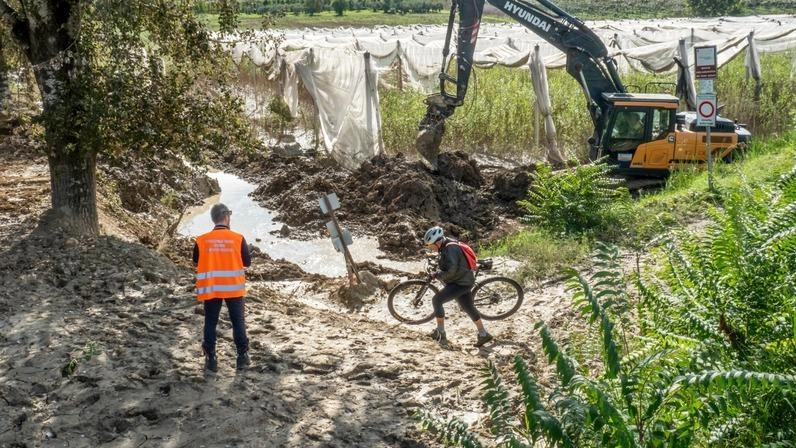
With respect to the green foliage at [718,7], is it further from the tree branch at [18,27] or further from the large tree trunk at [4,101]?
the tree branch at [18,27]

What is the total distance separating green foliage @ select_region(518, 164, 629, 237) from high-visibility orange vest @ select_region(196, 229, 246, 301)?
663 cm

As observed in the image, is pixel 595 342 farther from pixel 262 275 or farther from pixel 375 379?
pixel 262 275

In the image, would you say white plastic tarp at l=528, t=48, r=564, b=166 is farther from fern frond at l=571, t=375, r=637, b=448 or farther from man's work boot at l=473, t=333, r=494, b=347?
fern frond at l=571, t=375, r=637, b=448

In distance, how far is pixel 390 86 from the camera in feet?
75.6

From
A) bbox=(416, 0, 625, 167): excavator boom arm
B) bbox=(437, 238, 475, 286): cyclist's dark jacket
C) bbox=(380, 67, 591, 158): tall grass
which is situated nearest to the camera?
bbox=(437, 238, 475, 286): cyclist's dark jacket

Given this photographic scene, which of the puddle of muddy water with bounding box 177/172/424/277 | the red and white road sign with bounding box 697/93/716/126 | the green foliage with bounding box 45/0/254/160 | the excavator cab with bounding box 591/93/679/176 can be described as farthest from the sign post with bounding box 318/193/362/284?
the excavator cab with bounding box 591/93/679/176

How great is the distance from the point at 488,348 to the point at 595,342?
3618mm

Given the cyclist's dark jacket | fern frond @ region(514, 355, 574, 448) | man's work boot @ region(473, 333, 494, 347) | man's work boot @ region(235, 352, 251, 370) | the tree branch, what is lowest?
man's work boot @ region(473, 333, 494, 347)

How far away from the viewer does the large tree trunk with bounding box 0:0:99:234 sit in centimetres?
1027

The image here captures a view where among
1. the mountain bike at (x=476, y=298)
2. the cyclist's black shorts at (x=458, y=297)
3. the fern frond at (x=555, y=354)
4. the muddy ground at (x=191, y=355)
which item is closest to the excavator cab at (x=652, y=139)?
the muddy ground at (x=191, y=355)

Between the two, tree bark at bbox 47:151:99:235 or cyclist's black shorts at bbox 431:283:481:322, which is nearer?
cyclist's black shorts at bbox 431:283:481:322

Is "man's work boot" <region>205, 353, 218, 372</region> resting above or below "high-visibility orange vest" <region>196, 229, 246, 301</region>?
below

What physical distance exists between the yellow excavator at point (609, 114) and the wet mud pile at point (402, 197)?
0.98 metres

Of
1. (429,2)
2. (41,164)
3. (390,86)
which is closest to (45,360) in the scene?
(41,164)
